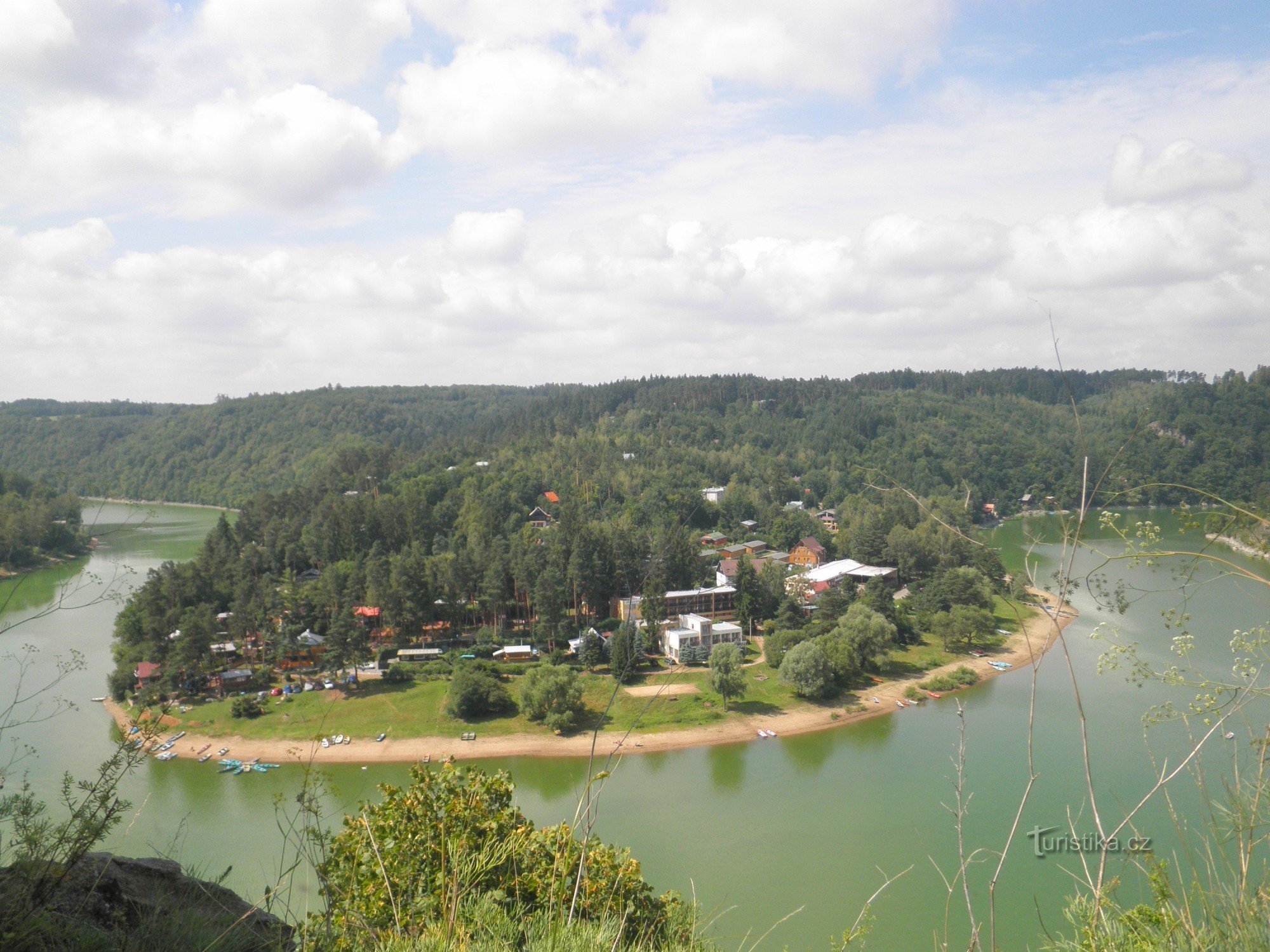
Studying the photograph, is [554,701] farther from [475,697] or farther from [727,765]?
[727,765]

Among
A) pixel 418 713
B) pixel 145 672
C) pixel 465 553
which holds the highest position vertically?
pixel 465 553

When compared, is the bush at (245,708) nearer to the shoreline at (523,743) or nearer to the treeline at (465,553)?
the shoreline at (523,743)

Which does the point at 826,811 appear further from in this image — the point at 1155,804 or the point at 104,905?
the point at 104,905

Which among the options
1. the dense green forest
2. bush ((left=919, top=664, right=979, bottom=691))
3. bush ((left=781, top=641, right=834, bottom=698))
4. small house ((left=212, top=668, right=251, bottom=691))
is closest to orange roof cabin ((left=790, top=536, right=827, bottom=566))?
bush ((left=919, top=664, right=979, bottom=691))

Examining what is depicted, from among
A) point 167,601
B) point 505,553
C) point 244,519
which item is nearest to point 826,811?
point 505,553

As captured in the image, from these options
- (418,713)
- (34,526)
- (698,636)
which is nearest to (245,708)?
(418,713)

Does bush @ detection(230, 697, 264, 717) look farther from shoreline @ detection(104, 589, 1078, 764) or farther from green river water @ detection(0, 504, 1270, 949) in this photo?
green river water @ detection(0, 504, 1270, 949)

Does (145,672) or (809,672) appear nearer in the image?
(145,672)
